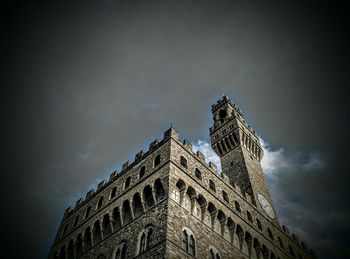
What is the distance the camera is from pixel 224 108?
4150 centimetres

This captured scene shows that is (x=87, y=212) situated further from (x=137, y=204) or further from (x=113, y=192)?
(x=137, y=204)

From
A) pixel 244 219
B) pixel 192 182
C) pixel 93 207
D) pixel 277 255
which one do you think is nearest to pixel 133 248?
pixel 192 182

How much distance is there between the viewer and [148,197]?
2023cm

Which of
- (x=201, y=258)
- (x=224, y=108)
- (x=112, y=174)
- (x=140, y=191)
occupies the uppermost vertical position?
(x=224, y=108)

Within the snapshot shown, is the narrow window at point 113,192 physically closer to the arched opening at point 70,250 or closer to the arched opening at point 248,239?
the arched opening at point 70,250

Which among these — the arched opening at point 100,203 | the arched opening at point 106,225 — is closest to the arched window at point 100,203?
the arched opening at point 100,203

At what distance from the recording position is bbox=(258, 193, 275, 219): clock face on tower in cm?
2931

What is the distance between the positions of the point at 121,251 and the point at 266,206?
16499mm

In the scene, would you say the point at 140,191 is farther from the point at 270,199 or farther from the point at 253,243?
the point at 270,199

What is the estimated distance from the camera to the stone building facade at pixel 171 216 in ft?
59.0

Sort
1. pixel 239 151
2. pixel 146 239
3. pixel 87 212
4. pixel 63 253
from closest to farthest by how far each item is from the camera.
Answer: pixel 146 239 < pixel 63 253 < pixel 87 212 < pixel 239 151

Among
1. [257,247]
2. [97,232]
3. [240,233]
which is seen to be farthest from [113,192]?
[257,247]

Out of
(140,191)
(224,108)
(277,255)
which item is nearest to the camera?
(140,191)

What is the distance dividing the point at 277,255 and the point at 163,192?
12430 millimetres
